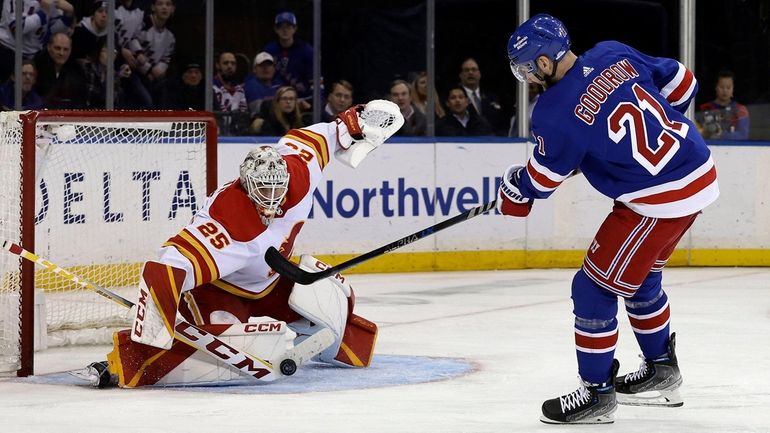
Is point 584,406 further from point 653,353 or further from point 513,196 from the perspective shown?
point 513,196

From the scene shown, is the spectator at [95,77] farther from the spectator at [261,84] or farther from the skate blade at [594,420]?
the skate blade at [594,420]

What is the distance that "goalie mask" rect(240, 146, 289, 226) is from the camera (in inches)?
172

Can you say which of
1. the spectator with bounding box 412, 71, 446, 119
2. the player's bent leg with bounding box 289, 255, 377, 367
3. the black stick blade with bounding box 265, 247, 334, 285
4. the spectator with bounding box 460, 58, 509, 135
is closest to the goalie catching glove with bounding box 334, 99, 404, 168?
the player's bent leg with bounding box 289, 255, 377, 367

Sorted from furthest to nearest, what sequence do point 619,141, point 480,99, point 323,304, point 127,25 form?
point 480,99 → point 127,25 → point 323,304 → point 619,141

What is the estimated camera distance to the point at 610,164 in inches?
149

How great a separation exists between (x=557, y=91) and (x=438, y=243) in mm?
4703

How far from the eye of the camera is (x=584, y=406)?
379 cm

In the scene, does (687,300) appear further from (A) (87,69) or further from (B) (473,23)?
(A) (87,69)

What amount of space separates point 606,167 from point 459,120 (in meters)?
Answer: 4.89

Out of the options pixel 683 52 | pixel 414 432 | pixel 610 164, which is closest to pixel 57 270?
pixel 414 432

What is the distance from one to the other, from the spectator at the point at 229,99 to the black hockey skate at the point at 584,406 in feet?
14.9

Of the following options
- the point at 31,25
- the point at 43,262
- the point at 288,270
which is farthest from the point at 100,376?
the point at 31,25

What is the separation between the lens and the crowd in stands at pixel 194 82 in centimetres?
748

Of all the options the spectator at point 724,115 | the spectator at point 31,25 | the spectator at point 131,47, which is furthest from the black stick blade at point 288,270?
the spectator at point 724,115
